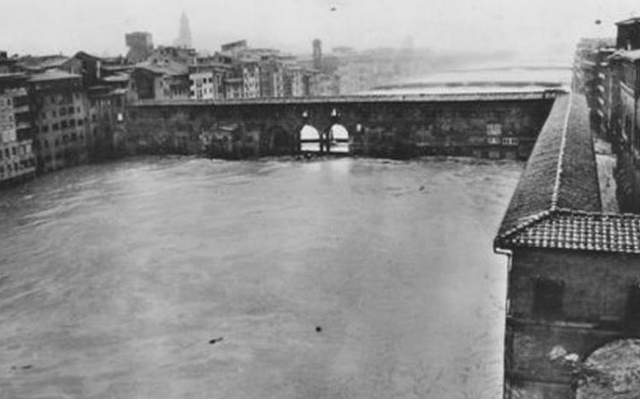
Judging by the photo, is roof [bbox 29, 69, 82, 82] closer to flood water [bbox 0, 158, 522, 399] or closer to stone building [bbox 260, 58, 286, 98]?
flood water [bbox 0, 158, 522, 399]

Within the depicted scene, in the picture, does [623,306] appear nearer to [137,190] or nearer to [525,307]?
[525,307]

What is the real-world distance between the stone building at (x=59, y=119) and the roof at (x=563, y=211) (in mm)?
40314

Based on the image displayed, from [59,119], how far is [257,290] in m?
36.5

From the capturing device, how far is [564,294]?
14398mm

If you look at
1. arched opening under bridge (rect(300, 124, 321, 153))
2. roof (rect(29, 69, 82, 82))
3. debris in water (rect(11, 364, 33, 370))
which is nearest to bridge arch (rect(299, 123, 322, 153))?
arched opening under bridge (rect(300, 124, 321, 153))

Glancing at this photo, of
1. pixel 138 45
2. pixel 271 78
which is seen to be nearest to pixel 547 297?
pixel 271 78

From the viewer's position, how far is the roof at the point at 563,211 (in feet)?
46.4

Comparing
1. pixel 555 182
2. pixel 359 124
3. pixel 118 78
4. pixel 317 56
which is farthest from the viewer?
pixel 317 56

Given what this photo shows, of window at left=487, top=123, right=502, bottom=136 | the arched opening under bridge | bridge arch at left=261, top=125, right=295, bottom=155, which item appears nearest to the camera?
window at left=487, top=123, right=502, bottom=136

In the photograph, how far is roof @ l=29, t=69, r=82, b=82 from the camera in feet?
176

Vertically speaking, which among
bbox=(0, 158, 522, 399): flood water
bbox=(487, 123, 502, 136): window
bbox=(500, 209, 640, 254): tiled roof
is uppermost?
bbox=(487, 123, 502, 136): window

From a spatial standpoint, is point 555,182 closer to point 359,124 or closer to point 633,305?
point 633,305

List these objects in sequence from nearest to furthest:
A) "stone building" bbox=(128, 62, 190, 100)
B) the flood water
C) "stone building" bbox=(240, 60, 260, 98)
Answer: the flood water, "stone building" bbox=(128, 62, 190, 100), "stone building" bbox=(240, 60, 260, 98)

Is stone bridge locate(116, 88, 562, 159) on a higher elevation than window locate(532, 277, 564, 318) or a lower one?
higher
